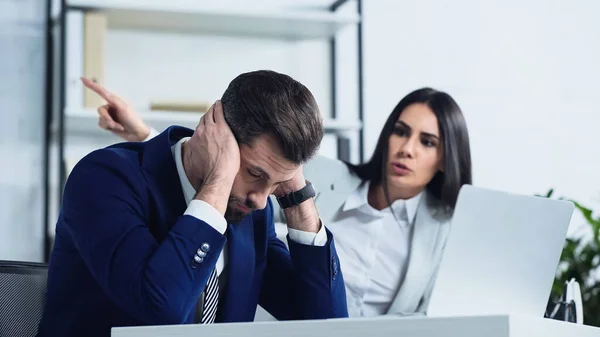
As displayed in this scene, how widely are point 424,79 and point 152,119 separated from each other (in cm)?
126

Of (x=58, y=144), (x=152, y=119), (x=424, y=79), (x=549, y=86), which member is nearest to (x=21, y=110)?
(x=58, y=144)

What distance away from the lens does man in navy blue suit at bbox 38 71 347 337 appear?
4.06 feet

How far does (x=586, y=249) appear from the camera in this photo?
3.15 metres

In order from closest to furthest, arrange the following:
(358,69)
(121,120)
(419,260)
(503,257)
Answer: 1. (503,257)
2. (419,260)
3. (121,120)
4. (358,69)

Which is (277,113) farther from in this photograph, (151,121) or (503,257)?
(151,121)

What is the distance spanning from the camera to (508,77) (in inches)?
145

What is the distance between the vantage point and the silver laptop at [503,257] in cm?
165

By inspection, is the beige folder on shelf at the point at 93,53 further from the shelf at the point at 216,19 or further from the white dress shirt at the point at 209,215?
the white dress shirt at the point at 209,215

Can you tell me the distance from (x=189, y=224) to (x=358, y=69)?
7.26 ft

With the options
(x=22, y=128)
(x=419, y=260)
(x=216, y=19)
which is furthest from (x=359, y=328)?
(x=216, y=19)

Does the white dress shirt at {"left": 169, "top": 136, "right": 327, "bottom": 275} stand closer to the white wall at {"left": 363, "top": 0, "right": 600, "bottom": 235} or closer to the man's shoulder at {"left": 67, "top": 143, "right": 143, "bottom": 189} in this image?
the man's shoulder at {"left": 67, "top": 143, "right": 143, "bottom": 189}

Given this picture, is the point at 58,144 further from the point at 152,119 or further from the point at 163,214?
the point at 163,214

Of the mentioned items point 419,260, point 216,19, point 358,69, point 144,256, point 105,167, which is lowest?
point 419,260

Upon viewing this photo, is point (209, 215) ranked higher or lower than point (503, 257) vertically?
higher
